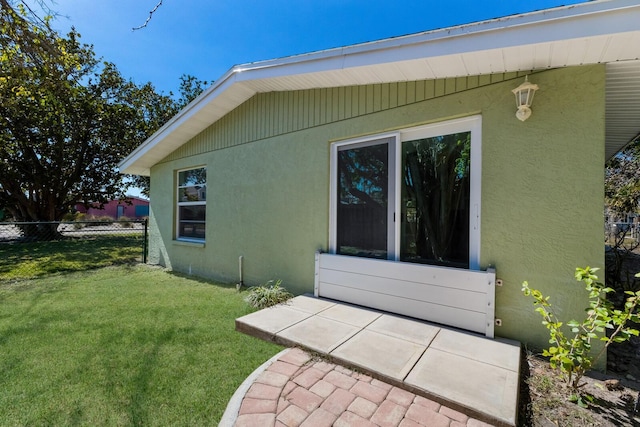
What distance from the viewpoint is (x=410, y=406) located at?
80.3 inches

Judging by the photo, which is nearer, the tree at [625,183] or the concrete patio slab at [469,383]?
the concrete patio slab at [469,383]

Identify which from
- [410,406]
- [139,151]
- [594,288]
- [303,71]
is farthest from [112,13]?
[594,288]

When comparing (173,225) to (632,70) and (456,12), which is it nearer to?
(456,12)

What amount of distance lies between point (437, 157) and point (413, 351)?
90.6 inches

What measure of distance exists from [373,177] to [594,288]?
2577 millimetres

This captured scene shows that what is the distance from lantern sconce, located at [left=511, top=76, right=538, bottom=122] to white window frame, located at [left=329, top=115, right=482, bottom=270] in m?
0.39

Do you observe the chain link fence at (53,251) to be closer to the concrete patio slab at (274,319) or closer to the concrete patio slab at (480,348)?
the concrete patio slab at (274,319)

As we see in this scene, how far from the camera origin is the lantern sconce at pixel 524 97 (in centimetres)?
279

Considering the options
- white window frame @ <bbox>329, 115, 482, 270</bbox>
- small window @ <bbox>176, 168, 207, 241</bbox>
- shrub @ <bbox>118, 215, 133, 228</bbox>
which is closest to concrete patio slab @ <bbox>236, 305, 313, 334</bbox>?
white window frame @ <bbox>329, 115, 482, 270</bbox>

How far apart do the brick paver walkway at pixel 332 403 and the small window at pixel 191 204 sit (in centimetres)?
517

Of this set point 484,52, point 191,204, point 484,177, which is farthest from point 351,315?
point 191,204

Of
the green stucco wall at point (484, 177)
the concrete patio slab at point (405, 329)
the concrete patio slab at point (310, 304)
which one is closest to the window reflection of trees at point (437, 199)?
the green stucco wall at point (484, 177)

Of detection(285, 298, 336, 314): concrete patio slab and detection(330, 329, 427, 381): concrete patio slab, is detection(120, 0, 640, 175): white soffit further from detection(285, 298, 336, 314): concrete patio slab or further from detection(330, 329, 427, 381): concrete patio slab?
detection(285, 298, 336, 314): concrete patio slab

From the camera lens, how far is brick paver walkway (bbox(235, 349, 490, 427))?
1.88m
